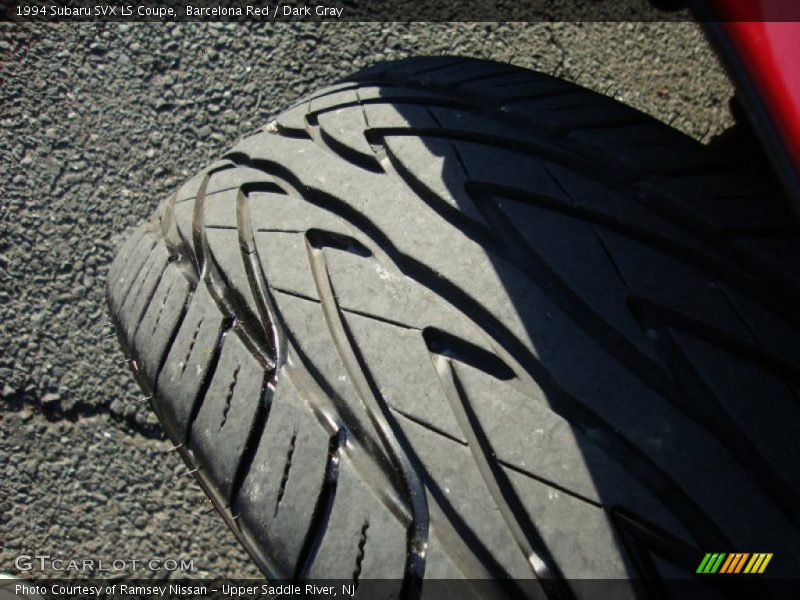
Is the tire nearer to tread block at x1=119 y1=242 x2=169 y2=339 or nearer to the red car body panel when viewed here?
tread block at x1=119 y1=242 x2=169 y2=339


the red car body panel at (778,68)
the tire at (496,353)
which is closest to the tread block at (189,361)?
the tire at (496,353)

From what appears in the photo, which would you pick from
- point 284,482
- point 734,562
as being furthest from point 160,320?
point 734,562

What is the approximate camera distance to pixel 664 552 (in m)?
0.56

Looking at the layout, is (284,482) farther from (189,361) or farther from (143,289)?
(143,289)

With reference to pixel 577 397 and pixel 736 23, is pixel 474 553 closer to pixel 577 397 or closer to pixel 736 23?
pixel 577 397

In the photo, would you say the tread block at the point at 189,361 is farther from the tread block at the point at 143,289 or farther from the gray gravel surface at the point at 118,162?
the gray gravel surface at the point at 118,162

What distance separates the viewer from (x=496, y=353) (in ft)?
2.11

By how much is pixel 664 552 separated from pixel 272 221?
527 mm

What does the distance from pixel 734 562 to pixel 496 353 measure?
A: 10.1 inches

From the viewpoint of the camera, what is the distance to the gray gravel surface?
1190mm

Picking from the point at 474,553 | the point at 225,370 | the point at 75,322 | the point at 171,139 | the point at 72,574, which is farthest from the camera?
the point at 171,139

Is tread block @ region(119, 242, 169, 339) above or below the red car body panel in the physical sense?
below

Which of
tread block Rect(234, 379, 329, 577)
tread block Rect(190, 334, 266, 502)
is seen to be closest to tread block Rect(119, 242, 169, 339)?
tread block Rect(190, 334, 266, 502)

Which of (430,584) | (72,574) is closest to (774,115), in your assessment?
(430,584)
